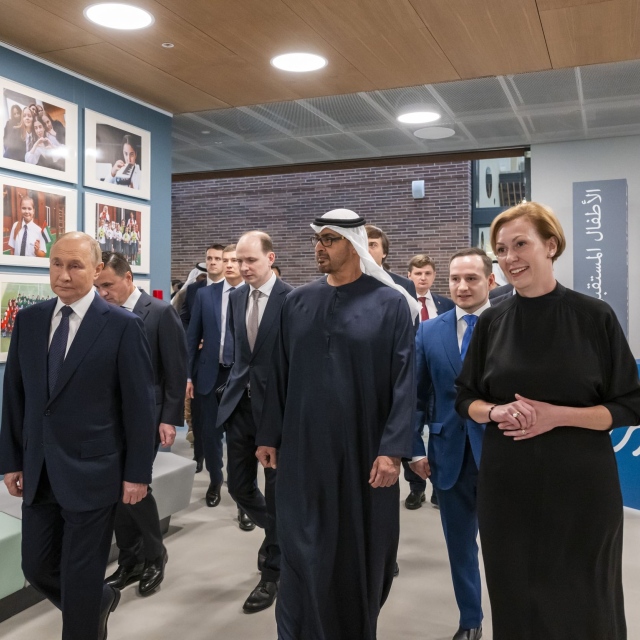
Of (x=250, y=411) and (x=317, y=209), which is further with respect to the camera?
(x=317, y=209)

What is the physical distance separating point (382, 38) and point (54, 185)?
2.25 m

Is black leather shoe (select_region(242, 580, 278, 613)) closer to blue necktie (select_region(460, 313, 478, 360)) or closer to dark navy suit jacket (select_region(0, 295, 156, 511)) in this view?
dark navy suit jacket (select_region(0, 295, 156, 511))

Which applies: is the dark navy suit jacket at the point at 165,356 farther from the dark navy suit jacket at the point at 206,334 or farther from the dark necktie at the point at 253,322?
the dark navy suit jacket at the point at 206,334

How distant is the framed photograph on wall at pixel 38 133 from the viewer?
13.9 ft

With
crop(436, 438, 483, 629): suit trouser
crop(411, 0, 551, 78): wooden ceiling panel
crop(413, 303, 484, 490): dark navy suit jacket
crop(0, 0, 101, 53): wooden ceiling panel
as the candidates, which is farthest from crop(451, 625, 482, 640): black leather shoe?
crop(0, 0, 101, 53): wooden ceiling panel

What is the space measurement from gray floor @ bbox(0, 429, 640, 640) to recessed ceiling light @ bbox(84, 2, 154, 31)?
2960mm

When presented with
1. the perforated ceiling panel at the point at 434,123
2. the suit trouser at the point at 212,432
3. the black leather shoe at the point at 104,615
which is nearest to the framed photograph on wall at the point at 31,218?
the suit trouser at the point at 212,432

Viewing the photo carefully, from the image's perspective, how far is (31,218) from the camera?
4414 millimetres

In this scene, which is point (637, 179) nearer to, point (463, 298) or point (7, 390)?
point (463, 298)

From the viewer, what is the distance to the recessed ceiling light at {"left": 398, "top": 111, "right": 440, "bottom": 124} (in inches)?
244

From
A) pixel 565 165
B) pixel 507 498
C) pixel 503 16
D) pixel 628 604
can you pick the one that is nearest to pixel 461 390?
pixel 507 498

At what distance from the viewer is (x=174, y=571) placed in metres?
3.81

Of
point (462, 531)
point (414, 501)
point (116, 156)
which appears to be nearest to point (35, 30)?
point (116, 156)

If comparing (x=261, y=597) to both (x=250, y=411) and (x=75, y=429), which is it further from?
(x=75, y=429)
